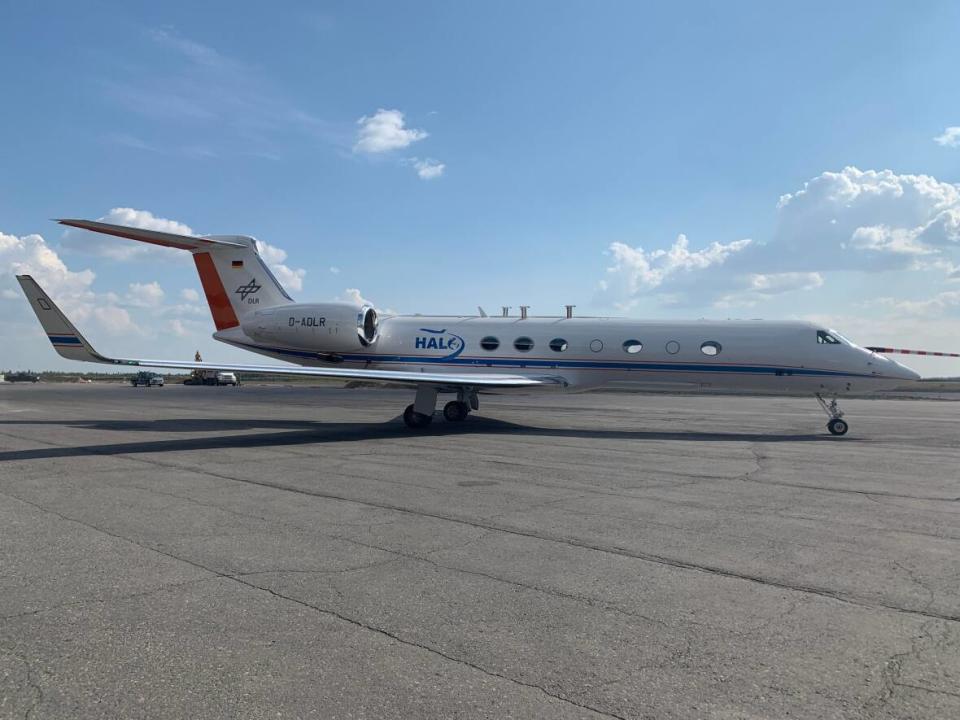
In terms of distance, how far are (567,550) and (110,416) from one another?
60.9 feet

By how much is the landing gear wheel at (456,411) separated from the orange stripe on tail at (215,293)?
628cm

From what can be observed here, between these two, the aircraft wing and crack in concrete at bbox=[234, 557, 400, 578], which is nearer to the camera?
crack in concrete at bbox=[234, 557, 400, 578]

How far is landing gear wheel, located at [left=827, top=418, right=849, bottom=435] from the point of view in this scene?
1641cm

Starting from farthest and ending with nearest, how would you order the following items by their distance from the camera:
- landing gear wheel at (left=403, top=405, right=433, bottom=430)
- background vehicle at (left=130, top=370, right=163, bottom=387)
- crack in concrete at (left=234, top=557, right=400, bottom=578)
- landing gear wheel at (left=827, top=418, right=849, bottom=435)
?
background vehicle at (left=130, top=370, right=163, bottom=387) < landing gear wheel at (left=403, top=405, right=433, bottom=430) < landing gear wheel at (left=827, top=418, right=849, bottom=435) < crack in concrete at (left=234, top=557, right=400, bottom=578)

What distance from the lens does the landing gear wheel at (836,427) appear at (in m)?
16.4

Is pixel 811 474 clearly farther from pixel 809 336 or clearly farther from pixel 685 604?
pixel 809 336

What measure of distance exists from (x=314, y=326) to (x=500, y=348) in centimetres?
482

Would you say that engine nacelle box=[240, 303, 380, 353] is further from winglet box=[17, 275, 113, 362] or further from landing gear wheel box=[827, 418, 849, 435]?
landing gear wheel box=[827, 418, 849, 435]

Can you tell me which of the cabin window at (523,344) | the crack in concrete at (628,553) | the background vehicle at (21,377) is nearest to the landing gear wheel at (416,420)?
the cabin window at (523,344)

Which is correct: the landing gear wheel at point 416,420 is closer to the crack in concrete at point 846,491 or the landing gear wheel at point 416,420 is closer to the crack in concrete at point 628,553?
the crack in concrete at point 628,553

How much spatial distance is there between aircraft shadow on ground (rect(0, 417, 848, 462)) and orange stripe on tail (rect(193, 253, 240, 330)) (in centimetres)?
276

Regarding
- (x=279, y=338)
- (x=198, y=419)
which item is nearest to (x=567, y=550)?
(x=279, y=338)

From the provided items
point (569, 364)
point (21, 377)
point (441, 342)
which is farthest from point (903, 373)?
point (21, 377)

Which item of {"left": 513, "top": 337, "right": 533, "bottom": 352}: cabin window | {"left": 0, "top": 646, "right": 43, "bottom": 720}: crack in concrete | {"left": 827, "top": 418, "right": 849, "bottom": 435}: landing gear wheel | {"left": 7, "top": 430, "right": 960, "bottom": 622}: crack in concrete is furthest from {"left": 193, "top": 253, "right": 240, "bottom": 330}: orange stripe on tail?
{"left": 0, "top": 646, "right": 43, "bottom": 720}: crack in concrete
